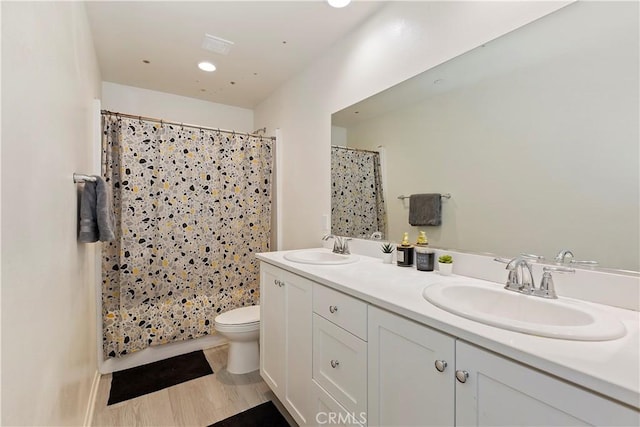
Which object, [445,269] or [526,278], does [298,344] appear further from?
[526,278]

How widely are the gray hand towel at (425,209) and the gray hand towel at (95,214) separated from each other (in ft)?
4.90

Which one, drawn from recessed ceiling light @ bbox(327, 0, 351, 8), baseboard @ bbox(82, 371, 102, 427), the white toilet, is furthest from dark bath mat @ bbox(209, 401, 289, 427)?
recessed ceiling light @ bbox(327, 0, 351, 8)

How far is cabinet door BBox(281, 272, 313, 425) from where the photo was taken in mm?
1405

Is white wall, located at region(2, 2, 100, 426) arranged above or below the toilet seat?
above

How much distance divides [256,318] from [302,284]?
2.89 ft

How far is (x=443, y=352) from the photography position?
80 centimetres

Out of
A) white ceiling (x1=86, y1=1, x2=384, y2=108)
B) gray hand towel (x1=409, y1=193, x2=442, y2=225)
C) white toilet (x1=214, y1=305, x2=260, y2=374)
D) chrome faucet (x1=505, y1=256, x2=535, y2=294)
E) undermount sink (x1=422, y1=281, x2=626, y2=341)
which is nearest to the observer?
undermount sink (x1=422, y1=281, x2=626, y2=341)

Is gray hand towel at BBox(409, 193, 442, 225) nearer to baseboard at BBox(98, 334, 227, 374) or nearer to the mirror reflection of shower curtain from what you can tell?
the mirror reflection of shower curtain

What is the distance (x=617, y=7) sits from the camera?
37.0 inches

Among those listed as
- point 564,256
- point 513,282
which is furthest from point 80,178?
point 564,256

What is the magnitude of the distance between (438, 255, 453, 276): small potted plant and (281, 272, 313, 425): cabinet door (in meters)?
0.63

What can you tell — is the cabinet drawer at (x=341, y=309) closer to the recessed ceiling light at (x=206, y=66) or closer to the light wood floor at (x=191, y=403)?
the light wood floor at (x=191, y=403)

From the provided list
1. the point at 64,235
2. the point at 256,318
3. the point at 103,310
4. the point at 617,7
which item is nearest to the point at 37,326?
the point at 64,235

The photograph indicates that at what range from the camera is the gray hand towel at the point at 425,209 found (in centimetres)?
147
